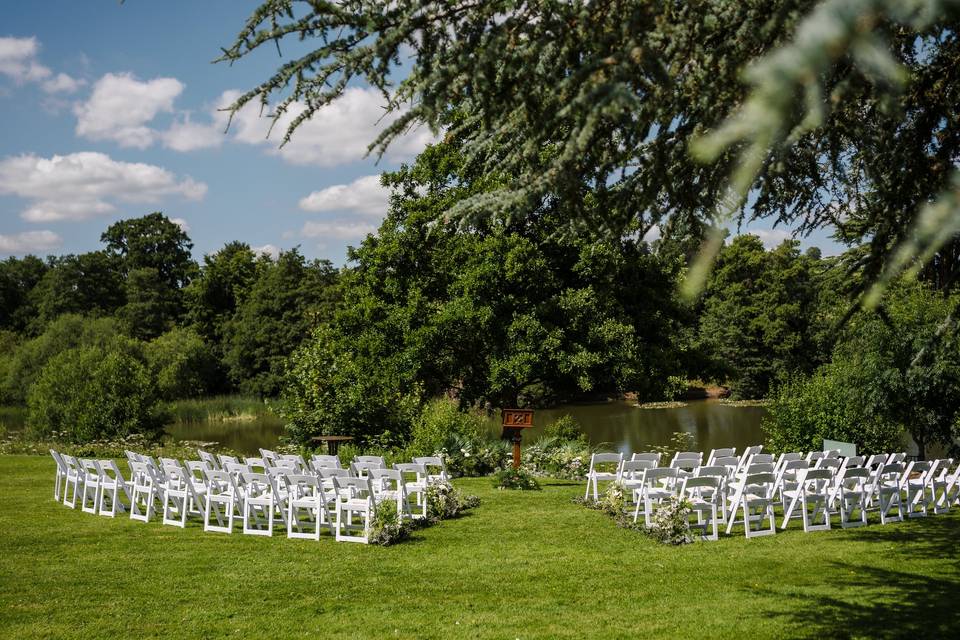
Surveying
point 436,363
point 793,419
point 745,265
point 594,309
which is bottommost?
point 793,419

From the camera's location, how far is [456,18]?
453 centimetres

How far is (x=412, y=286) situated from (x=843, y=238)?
1452cm

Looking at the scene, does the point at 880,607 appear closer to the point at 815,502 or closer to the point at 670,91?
the point at 815,502

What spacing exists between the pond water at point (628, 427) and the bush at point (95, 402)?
4.56m

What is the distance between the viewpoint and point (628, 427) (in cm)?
3184

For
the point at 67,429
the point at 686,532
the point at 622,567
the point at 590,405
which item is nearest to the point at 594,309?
the point at 686,532

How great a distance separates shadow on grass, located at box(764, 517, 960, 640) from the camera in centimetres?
616

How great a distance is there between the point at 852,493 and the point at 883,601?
3764 mm

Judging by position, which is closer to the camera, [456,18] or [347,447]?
[456,18]

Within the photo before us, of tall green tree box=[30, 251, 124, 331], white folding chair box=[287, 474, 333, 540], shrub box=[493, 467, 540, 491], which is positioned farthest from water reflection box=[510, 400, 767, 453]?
tall green tree box=[30, 251, 124, 331]

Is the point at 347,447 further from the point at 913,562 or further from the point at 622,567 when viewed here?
the point at 913,562

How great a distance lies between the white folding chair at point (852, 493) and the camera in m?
9.98

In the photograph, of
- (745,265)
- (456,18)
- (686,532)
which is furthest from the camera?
(745,265)

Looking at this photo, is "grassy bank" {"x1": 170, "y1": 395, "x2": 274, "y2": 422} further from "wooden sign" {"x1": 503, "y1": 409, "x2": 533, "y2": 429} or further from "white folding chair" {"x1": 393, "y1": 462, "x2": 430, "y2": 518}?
"white folding chair" {"x1": 393, "y1": 462, "x2": 430, "y2": 518}
